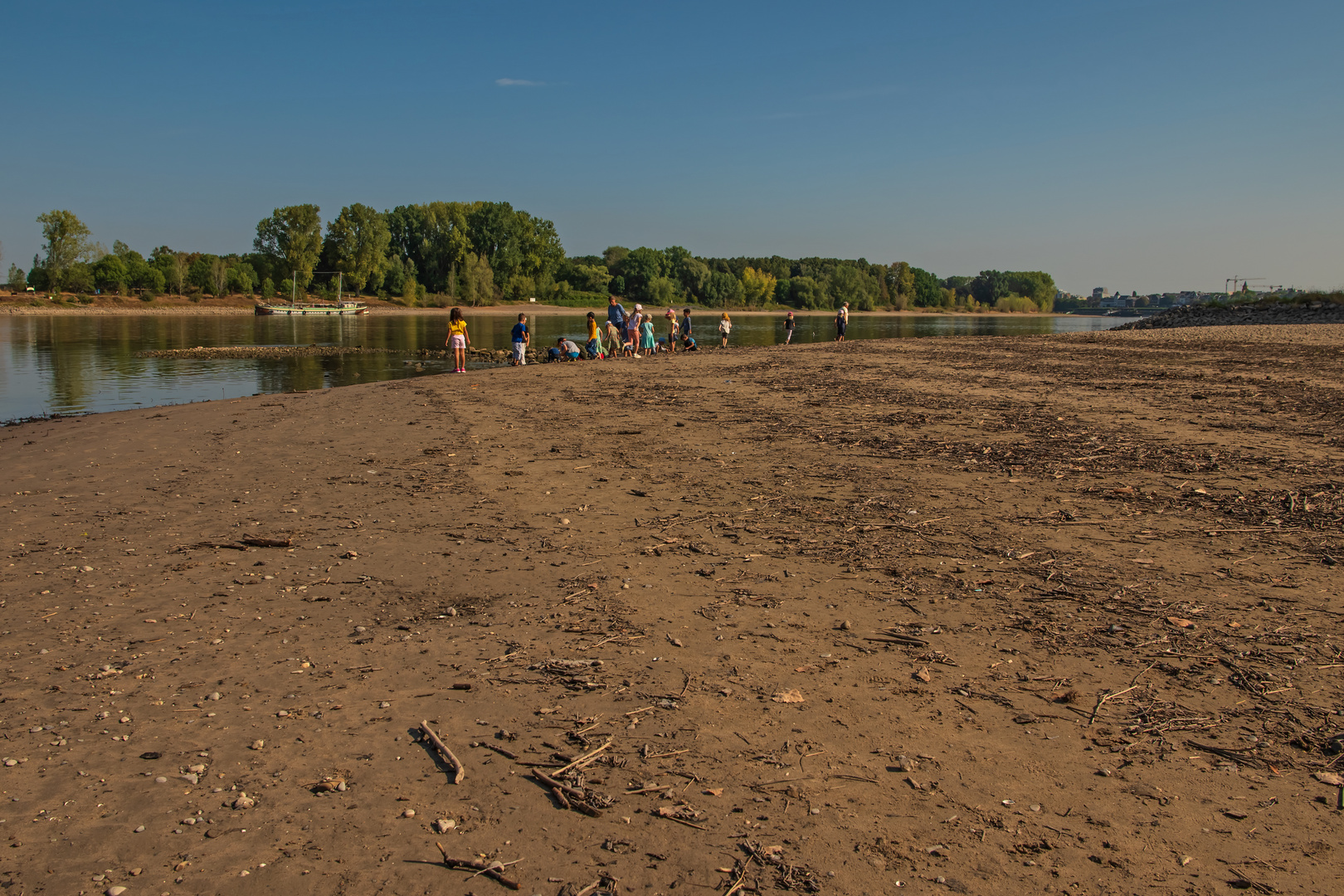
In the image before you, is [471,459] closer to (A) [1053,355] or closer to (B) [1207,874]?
(B) [1207,874]

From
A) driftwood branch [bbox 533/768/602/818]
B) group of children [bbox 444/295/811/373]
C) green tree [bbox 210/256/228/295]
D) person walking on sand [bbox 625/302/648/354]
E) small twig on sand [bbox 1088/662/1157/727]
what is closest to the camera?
driftwood branch [bbox 533/768/602/818]

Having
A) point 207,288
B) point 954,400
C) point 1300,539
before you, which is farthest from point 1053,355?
point 207,288

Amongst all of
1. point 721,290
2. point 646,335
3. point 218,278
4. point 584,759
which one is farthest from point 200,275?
point 584,759

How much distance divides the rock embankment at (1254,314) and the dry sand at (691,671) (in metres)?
43.6

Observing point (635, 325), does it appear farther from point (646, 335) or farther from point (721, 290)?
point (721, 290)

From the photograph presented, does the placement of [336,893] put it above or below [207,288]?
below

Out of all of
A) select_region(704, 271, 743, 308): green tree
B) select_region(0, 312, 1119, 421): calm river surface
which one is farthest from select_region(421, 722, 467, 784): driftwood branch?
select_region(704, 271, 743, 308): green tree

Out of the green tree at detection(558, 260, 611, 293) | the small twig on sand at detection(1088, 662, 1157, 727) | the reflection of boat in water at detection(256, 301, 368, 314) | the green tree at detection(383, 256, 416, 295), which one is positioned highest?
the green tree at detection(558, 260, 611, 293)

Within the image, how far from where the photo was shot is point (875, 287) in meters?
194

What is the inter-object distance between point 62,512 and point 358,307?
101 m

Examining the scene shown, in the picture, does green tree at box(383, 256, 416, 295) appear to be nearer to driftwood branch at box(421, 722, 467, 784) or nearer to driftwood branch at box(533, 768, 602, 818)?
driftwood branch at box(421, 722, 467, 784)

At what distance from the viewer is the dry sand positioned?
3.32 m

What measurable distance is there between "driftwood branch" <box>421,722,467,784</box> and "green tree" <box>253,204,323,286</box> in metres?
126

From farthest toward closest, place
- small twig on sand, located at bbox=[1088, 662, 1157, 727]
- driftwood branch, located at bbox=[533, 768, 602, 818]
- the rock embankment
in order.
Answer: the rock embankment, small twig on sand, located at bbox=[1088, 662, 1157, 727], driftwood branch, located at bbox=[533, 768, 602, 818]
